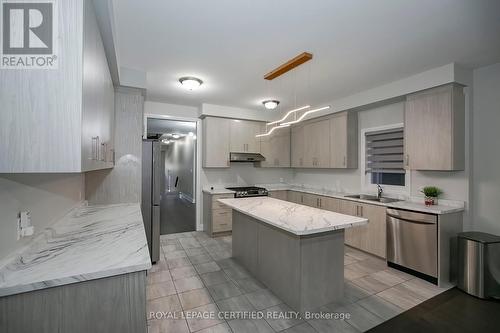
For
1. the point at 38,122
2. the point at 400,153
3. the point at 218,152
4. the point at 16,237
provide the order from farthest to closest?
1. the point at 218,152
2. the point at 400,153
3. the point at 16,237
4. the point at 38,122

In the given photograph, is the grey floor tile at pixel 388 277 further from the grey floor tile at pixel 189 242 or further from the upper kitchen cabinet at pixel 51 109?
the upper kitchen cabinet at pixel 51 109

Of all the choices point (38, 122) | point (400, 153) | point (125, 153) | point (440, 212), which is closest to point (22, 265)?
point (38, 122)

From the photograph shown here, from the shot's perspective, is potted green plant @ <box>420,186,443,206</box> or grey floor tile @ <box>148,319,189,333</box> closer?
grey floor tile @ <box>148,319,189,333</box>

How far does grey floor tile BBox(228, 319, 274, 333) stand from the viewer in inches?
79.3

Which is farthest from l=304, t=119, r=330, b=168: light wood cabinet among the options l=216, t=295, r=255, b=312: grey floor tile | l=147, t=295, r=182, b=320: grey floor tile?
l=147, t=295, r=182, b=320: grey floor tile

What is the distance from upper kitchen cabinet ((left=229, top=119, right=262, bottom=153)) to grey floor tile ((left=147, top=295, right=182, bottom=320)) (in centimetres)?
321

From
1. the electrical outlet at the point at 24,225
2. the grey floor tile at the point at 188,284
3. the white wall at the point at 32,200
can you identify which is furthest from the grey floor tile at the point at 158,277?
the electrical outlet at the point at 24,225

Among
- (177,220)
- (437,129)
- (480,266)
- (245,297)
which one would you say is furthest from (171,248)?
(437,129)

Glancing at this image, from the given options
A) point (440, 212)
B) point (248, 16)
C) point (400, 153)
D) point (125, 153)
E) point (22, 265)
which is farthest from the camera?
point (400, 153)

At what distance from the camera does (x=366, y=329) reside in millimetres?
2029

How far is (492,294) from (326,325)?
1.97 metres

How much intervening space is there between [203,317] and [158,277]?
105 centimetres

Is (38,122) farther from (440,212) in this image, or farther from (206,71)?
(440,212)

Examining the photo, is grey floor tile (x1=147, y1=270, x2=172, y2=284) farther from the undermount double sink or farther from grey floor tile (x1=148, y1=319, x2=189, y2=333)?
the undermount double sink
